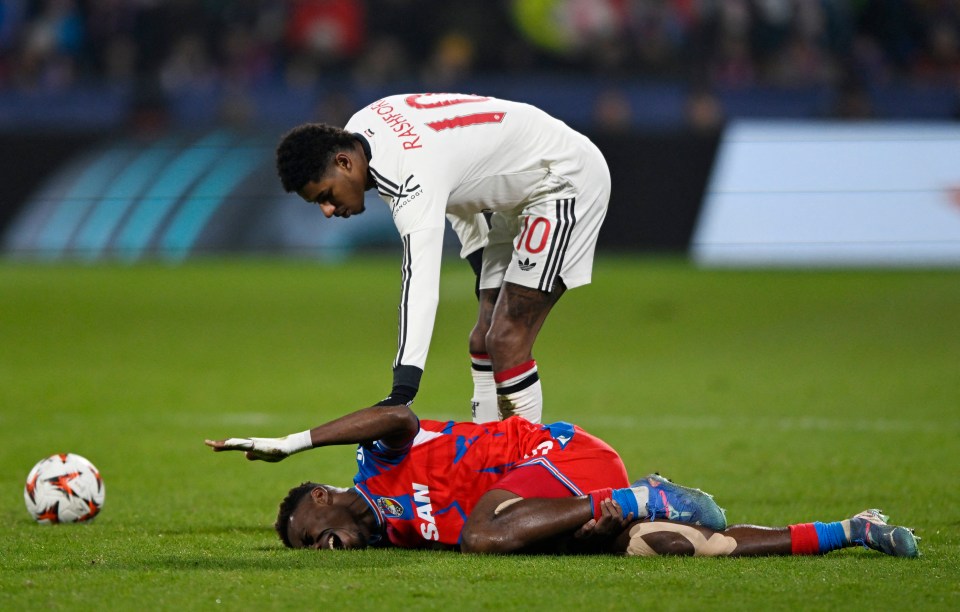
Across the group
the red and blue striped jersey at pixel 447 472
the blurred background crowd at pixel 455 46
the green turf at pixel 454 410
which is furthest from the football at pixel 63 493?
the blurred background crowd at pixel 455 46

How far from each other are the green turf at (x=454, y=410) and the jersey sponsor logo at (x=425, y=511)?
4.3 inches

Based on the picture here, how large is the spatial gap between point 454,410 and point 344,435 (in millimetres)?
4729

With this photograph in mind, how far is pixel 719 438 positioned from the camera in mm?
8664

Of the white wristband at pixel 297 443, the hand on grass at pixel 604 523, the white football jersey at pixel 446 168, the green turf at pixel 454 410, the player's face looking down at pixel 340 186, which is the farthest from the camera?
the player's face looking down at pixel 340 186

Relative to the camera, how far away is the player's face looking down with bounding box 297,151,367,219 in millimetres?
5527

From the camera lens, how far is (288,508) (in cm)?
555

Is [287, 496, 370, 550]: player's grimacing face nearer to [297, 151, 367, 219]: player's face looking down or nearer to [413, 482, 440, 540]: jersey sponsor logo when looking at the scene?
[413, 482, 440, 540]: jersey sponsor logo

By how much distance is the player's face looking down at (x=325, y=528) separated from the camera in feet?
17.9

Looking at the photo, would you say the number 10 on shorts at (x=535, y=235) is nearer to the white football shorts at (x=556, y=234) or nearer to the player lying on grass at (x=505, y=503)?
the white football shorts at (x=556, y=234)

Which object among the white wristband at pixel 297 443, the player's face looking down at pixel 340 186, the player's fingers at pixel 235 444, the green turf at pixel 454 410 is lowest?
the green turf at pixel 454 410

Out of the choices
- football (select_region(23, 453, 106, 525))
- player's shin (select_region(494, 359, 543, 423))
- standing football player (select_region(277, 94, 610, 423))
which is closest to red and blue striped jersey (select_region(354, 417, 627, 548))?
standing football player (select_region(277, 94, 610, 423))

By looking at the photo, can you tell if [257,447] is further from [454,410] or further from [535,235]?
[454,410]

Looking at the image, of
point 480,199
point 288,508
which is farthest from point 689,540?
point 480,199

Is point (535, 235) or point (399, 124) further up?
point (399, 124)
